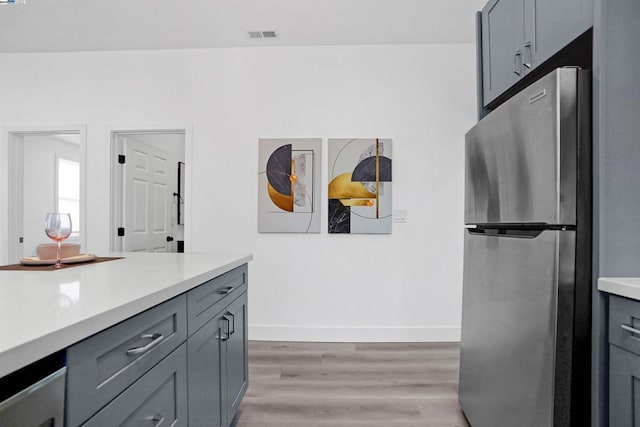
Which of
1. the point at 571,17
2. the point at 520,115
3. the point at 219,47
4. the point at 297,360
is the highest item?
the point at 219,47

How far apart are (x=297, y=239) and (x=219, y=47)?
1.96 m

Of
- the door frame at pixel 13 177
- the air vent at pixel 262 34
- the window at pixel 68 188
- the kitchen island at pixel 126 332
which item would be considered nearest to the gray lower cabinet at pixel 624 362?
the kitchen island at pixel 126 332

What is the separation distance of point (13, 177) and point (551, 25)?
457 centimetres

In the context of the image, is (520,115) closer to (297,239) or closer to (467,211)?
(467,211)

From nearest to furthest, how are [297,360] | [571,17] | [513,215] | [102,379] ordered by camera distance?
[102,379], [571,17], [513,215], [297,360]

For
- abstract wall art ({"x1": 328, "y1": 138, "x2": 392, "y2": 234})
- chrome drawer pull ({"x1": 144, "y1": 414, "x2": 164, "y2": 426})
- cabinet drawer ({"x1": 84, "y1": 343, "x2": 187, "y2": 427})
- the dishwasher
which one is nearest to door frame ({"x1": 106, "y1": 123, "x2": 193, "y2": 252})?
abstract wall art ({"x1": 328, "y1": 138, "x2": 392, "y2": 234})

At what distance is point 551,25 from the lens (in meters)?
1.44

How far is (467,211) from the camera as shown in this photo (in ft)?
6.59

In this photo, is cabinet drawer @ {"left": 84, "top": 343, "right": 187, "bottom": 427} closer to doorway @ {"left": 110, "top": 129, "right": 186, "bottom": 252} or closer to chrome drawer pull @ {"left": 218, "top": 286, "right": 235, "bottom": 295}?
chrome drawer pull @ {"left": 218, "top": 286, "right": 235, "bottom": 295}

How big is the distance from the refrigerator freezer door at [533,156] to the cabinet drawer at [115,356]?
127 centimetres

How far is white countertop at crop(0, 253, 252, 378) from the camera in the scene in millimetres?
584

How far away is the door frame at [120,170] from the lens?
11.5ft

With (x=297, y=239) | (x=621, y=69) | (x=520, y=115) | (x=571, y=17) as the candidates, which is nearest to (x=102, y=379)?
(x=520, y=115)

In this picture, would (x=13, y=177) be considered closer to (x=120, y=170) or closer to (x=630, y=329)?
(x=120, y=170)
